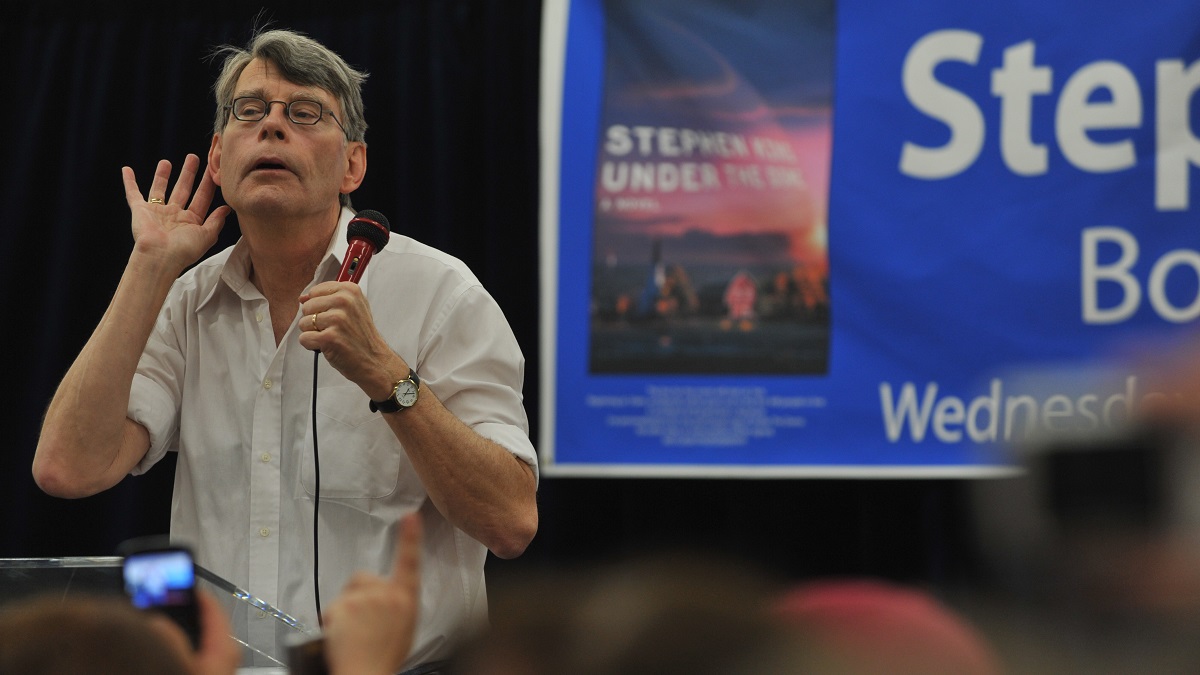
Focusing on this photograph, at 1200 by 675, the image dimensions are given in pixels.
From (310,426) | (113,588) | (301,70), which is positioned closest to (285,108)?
(301,70)

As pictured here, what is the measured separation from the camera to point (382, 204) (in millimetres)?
3561

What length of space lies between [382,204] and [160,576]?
2556 mm

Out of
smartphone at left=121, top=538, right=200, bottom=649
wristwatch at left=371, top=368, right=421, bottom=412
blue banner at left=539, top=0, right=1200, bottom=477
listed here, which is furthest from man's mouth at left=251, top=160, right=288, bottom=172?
blue banner at left=539, top=0, right=1200, bottom=477

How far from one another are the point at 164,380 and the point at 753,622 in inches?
64.1

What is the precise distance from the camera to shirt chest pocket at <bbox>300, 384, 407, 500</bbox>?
2.00 m

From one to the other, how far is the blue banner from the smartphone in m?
2.19

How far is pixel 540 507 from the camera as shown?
3408 mm

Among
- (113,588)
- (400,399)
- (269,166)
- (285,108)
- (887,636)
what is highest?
(285,108)

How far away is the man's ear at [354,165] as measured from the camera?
2.24 meters

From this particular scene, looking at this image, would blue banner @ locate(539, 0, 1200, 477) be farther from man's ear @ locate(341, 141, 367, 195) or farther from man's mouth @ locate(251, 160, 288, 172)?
man's mouth @ locate(251, 160, 288, 172)

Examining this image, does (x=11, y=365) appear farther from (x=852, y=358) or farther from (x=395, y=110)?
(x=852, y=358)

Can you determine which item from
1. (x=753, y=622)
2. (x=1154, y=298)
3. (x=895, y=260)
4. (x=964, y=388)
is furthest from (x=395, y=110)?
(x=753, y=622)

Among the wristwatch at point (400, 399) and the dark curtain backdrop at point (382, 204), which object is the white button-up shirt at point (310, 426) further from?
the dark curtain backdrop at point (382, 204)

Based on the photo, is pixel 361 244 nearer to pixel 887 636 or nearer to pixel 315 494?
pixel 315 494
